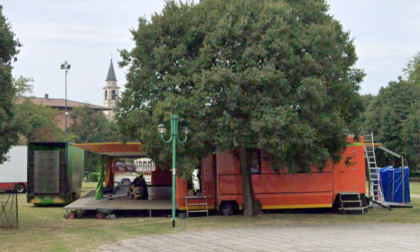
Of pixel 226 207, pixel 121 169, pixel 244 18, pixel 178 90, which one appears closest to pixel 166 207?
pixel 226 207

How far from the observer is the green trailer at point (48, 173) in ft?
90.7

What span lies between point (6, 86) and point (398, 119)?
5127 centimetres

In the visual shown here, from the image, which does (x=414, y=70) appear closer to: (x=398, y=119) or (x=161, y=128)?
(x=398, y=119)

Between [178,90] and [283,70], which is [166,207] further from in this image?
[283,70]

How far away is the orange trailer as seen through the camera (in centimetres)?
2198

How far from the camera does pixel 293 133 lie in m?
17.6

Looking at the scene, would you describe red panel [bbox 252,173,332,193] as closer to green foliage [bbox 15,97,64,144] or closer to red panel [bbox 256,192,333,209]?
red panel [bbox 256,192,333,209]

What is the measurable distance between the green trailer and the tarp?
53.4 ft

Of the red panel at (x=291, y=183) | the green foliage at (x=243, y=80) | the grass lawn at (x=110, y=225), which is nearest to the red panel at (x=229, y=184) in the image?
the red panel at (x=291, y=183)

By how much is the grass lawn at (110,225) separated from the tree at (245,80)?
6.47 feet

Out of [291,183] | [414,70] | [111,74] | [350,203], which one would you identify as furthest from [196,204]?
[111,74]

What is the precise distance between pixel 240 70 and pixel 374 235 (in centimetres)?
675

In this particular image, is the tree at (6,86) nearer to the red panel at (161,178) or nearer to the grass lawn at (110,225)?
the grass lawn at (110,225)

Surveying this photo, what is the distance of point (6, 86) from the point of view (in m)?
16.9
